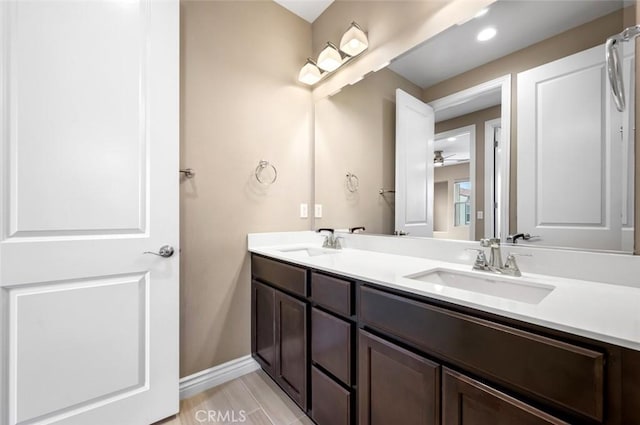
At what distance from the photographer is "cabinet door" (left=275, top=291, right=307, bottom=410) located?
4.43ft

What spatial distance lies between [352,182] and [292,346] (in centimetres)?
116

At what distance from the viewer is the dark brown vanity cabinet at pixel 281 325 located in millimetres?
Answer: 1362

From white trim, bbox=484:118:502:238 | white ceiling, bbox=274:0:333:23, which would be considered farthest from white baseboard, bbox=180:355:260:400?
white ceiling, bbox=274:0:333:23

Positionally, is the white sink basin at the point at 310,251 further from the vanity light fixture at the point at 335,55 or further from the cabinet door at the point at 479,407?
the vanity light fixture at the point at 335,55

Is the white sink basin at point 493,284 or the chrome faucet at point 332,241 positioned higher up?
the chrome faucet at point 332,241

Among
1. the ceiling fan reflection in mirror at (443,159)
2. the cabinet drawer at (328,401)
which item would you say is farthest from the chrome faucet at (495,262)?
the cabinet drawer at (328,401)

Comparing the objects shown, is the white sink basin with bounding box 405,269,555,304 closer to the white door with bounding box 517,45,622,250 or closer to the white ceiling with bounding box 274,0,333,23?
the white door with bounding box 517,45,622,250

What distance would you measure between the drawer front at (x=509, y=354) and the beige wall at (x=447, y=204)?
63cm

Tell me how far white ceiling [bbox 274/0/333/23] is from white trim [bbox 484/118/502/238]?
1612 mm

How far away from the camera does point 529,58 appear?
1.12 m

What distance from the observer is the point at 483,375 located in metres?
0.73

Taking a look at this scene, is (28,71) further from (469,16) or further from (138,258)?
(469,16)

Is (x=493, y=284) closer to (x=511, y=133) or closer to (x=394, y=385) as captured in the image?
(x=394, y=385)

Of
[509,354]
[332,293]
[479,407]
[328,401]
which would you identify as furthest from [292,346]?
[509,354]
